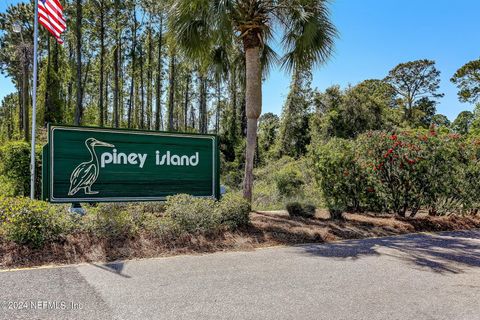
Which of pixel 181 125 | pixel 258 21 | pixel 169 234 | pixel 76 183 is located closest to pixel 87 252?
pixel 169 234

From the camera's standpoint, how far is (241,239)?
6.50 metres

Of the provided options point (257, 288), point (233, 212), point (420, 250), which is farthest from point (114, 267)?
point (420, 250)

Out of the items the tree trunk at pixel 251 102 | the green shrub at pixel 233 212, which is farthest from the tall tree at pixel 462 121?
the green shrub at pixel 233 212

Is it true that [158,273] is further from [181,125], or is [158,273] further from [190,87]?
[181,125]

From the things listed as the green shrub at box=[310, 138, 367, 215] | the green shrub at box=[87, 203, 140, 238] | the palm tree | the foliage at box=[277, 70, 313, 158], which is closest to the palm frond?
the palm tree

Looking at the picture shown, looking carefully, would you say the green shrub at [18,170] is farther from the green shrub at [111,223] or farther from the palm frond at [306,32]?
the palm frond at [306,32]

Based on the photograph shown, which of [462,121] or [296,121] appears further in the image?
[462,121]

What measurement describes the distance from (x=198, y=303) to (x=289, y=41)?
7.70 m

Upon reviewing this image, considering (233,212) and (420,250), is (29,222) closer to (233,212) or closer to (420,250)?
(233,212)

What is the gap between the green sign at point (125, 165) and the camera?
6.80m

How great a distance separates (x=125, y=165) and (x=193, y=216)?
207 centimetres

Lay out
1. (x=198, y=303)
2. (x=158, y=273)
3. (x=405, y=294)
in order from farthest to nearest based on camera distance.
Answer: (x=158, y=273) → (x=405, y=294) → (x=198, y=303)

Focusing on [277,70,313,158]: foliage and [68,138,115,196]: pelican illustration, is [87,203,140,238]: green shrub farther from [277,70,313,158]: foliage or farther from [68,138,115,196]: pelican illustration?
[277,70,313,158]: foliage

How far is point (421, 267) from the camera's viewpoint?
5.19m
